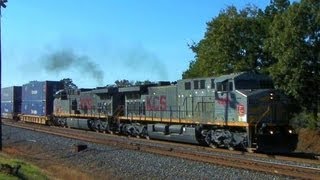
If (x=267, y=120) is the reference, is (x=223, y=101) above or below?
above

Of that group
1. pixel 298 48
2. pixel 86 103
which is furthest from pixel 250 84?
pixel 86 103

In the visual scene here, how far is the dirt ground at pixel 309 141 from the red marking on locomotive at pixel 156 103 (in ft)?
25.2

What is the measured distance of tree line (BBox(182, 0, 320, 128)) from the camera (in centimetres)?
2722

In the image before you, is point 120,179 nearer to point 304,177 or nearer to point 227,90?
point 304,177

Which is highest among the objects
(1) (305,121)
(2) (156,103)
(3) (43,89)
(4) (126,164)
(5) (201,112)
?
(3) (43,89)

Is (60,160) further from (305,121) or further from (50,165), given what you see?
(305,121)

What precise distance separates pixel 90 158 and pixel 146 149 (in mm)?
2590

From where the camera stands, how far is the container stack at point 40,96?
50.4 meters

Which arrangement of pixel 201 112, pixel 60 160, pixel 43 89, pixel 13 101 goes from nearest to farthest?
pixel 60 160
pixel 201 112
pixel 43 89
pixel 13 101

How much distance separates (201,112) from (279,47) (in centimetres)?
536

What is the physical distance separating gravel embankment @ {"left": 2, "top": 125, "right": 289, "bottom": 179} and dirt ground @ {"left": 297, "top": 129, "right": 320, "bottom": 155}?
1028cm

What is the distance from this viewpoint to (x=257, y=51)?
36375 millimetres

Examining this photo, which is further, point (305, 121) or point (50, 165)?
point (305, 121)

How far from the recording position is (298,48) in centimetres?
2700
